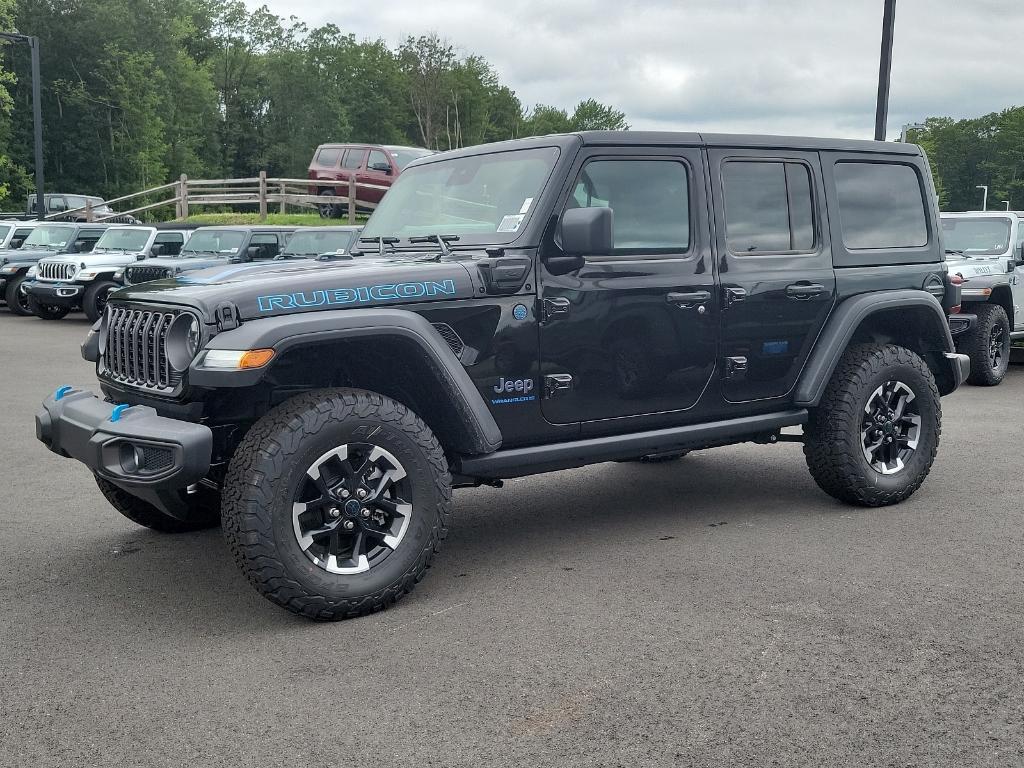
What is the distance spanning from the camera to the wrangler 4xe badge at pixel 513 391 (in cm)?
464

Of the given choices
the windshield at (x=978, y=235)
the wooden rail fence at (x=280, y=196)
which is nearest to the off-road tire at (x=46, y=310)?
the wooden rail fence at (x=280, y=196)

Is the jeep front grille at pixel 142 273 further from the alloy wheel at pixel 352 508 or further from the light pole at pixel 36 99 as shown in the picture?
the alloy wheel at pixel 352 508

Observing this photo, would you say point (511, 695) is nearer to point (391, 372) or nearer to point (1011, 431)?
point (391, 372)

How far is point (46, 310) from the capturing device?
1839 centimetres

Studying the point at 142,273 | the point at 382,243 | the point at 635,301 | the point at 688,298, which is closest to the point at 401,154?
the point at 142,273

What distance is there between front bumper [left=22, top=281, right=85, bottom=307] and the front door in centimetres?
1463

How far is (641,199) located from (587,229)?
69cm

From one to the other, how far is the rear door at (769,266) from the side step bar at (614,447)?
0.14m

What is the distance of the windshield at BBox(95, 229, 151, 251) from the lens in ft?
61.5

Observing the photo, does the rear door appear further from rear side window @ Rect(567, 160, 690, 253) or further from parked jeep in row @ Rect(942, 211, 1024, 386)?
parked jeep in row @ Rect(942, 211, 1024, 386)

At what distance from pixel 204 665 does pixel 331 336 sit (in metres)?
1.28

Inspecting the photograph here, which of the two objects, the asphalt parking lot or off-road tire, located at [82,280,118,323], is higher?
off-road tire, located at [82,280,118,323]

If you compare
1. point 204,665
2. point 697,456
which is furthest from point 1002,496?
point 204,665

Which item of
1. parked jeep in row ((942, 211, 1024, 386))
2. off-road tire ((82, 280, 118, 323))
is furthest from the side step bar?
off-road tire ((82, 280, 118, 323))
